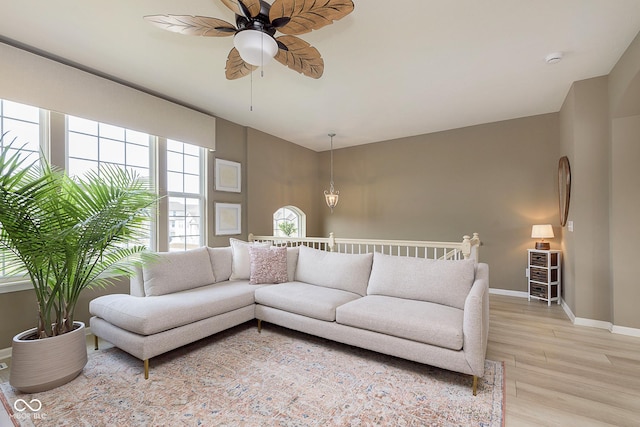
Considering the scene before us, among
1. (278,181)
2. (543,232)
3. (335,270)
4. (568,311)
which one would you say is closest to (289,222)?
(278,181)

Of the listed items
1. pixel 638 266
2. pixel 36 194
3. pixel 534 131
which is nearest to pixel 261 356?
pixel 36 194

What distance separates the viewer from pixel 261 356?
258 centimetres

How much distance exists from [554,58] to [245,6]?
294 centimetres

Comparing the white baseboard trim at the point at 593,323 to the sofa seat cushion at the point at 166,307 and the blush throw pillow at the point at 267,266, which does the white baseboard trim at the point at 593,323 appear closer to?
the blush throw pillow at the point at 267,266

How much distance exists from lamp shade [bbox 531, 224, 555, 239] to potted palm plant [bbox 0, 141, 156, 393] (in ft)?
16.1

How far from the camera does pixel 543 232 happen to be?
413cm

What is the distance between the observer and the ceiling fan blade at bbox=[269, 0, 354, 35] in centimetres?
162

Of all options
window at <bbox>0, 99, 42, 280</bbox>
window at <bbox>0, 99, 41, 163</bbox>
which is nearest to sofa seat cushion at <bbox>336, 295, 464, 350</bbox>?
window at <bbox>0, 99, 42, 280</bbox>

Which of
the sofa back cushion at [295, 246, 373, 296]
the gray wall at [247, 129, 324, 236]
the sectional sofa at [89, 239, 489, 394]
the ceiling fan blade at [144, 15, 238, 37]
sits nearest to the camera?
the ceiling fan blade at [144, 15, 238, 37]

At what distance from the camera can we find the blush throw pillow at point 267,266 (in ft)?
11.2

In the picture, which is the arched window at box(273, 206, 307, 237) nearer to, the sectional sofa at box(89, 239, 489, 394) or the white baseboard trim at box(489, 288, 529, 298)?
the sectional sofa at box(89, 239, 489, 394)

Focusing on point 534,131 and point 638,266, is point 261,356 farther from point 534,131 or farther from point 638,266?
point 534,131

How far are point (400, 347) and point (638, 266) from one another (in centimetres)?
280

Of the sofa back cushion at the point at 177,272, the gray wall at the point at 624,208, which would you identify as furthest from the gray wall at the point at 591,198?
the sofa back cushion at the point at 177,272
